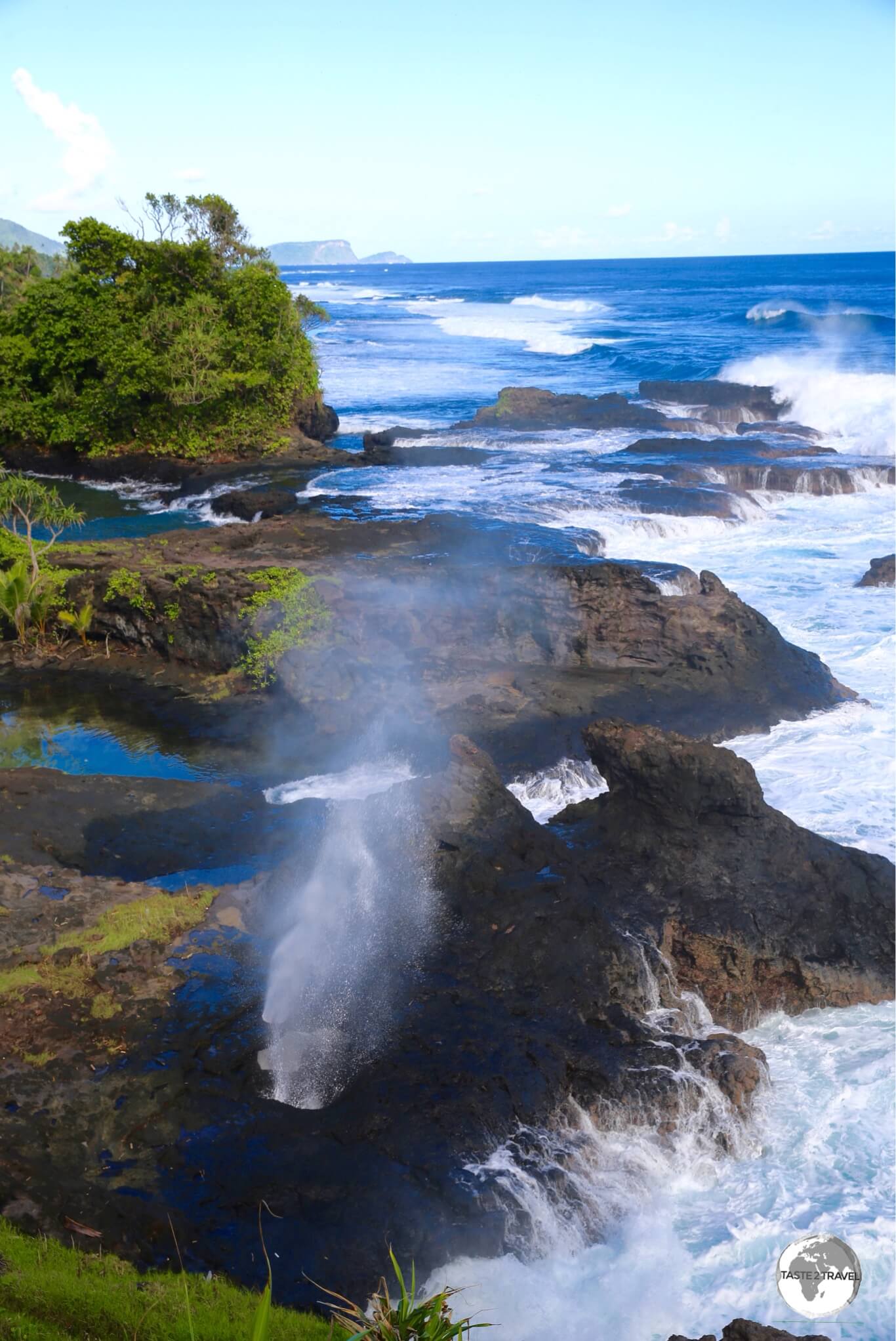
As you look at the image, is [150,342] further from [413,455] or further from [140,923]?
[140,923]

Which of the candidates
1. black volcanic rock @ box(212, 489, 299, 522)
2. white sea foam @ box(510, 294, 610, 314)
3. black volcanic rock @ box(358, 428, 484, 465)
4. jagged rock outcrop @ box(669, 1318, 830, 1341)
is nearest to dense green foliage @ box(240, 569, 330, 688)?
black volcanic rock @ box(212, 489, 299, 522)

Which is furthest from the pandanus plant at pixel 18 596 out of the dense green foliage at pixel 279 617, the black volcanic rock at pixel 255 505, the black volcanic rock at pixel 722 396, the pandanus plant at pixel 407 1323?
the black volcanic rock at pixel 722 396

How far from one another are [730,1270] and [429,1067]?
280cm

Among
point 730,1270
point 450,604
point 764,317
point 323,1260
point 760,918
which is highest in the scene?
point 764,317

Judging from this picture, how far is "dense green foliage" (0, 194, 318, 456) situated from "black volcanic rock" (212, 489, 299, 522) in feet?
20.5

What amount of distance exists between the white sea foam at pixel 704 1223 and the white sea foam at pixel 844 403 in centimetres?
3182

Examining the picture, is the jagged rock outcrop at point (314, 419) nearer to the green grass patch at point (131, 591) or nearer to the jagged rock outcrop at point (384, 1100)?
the green grass patch at point (131, 591)

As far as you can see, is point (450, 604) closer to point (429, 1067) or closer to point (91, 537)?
point (429, 1067)

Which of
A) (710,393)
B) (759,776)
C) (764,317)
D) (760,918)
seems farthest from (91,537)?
(764,317)

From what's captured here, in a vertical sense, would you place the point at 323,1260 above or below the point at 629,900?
below

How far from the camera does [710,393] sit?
45625mm

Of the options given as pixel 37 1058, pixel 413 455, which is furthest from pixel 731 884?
pixel 413 455

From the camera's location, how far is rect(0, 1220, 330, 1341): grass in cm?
620

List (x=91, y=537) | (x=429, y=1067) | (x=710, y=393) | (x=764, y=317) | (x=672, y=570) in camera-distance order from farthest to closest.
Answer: (x=764, y=317), (x=710, y=393), (x=91, y=537), (x=672, y=570), (x=429, y=1067)
